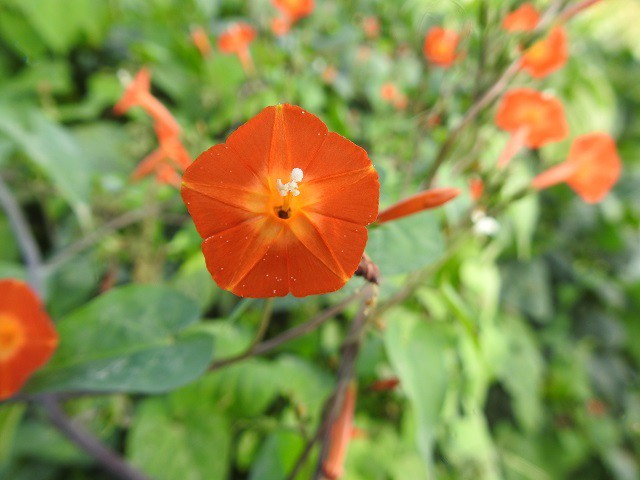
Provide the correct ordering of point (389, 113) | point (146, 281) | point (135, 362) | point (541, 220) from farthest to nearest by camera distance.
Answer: point (541, 220)
point (389, 113)
point (146, 281)
point (135, 362)

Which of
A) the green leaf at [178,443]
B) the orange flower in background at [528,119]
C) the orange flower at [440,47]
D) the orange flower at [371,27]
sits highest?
the orange flower at [371,27]

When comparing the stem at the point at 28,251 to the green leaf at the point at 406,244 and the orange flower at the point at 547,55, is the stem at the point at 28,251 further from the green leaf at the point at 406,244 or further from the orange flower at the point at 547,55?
the orange flower at the point at 547,55

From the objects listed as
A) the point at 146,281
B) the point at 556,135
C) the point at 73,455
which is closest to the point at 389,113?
the point at 556,135

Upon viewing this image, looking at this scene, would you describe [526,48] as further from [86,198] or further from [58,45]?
[58,45]

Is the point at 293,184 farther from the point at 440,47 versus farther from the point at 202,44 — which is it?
the point at 202,44

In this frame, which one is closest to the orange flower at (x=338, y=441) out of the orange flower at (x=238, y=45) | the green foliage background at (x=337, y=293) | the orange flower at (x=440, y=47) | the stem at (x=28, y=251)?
the green foliage background at (x=337, y=293)

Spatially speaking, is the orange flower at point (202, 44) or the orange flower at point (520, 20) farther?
the orange flower at point (202, 44)

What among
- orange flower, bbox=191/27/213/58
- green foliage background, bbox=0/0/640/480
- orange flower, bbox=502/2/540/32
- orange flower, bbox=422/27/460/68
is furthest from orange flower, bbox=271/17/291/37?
orange flower, bbox=502/2/540/32
